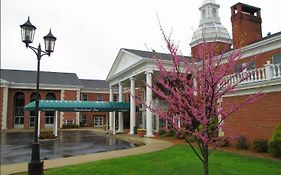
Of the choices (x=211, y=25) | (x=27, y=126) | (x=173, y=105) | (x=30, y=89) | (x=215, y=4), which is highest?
(x=215, y=4)

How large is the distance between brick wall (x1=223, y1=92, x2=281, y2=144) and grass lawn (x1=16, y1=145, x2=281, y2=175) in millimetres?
3357

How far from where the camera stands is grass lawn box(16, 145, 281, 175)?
936 cm

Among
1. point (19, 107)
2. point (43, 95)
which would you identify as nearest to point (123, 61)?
point (43, 95)

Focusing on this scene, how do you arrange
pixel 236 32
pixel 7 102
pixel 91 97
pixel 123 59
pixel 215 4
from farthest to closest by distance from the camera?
pixel 91 97, pixel 7 102, pixel 215 4, pixel 123 59, pixel 236 32

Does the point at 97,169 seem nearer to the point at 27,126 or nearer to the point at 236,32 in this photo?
the point at 236,32

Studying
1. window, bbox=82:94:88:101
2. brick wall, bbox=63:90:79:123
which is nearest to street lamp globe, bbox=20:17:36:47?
brick wall, bbox=63:90:79:123

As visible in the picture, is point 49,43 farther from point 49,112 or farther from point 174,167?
point 49,112

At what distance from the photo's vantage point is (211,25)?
3628cm

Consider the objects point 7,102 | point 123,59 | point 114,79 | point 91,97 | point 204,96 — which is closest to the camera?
point 204,96

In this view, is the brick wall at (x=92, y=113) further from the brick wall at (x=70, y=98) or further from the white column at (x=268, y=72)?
the white column at (x=268, y=72)

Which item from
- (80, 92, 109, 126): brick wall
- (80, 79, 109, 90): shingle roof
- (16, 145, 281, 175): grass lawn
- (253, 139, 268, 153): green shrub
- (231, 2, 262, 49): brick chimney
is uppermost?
(231, 2, 262, 49): brick chimney

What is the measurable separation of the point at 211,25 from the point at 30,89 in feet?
108

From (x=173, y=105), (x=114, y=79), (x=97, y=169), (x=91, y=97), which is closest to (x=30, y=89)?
(x=91, y=97)

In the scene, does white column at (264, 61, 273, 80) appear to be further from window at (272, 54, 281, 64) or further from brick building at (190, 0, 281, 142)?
window at (272, 54, 281, 64)
